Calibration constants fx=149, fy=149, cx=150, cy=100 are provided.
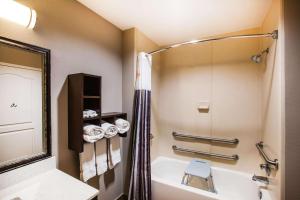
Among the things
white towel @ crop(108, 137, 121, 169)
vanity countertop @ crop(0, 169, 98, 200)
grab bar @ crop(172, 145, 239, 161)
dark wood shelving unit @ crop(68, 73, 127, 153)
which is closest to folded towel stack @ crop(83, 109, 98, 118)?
dark wood shelving unit @ crop(68, 73, 127, 153)

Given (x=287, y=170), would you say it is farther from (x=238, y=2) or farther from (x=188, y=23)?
(x=188, y=23)

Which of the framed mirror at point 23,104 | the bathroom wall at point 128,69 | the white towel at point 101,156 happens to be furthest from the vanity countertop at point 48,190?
the bathroom wall at point 128,69

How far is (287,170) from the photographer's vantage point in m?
1.14

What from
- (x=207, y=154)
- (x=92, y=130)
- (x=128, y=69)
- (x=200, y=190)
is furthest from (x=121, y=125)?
(x=207, y=154)

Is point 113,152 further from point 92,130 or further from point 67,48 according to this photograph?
point 67,48

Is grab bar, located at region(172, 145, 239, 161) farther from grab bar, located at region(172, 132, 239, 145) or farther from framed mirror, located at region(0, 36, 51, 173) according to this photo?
framed mirror, located at region(0, 36, 51, 173)

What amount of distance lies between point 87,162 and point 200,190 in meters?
1.22

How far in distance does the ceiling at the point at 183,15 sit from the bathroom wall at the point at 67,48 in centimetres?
20

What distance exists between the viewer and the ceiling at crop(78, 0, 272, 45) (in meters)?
1.48

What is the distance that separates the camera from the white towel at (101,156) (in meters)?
1.53

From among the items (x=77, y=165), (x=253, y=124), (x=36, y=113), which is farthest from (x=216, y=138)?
(x=36, y=113)

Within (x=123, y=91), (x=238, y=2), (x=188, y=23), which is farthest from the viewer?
(x=123, y=91)

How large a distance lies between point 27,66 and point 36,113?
36cm

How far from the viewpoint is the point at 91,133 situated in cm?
134
